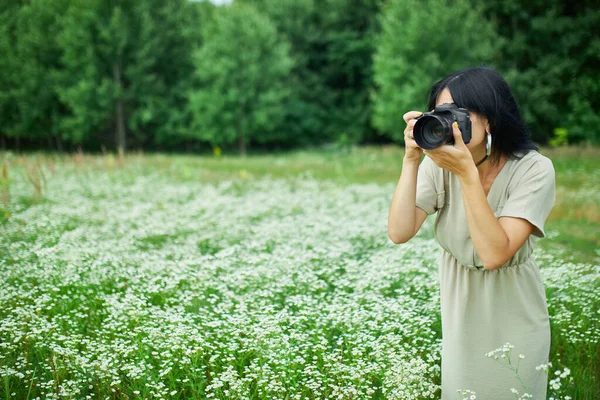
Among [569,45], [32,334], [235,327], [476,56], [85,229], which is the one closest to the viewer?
[32,334]

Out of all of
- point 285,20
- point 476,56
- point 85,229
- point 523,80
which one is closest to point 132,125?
point 285,20

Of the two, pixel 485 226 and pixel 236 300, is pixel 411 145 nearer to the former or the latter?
pixel 485 226

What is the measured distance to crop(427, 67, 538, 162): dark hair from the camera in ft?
6.77

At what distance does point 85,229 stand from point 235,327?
11.5ft

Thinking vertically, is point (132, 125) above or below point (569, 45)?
below

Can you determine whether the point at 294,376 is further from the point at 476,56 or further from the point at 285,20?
the point at 285,20

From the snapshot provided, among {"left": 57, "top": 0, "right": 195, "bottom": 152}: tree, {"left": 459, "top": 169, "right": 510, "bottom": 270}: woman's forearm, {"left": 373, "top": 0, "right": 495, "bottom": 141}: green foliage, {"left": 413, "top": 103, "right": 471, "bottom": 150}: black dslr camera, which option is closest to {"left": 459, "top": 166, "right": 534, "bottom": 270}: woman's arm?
{"left": 459, "top": 169, "right": 510, "bottom": 270}: woman's forearm

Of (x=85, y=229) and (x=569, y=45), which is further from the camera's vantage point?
(x=569, y=45)

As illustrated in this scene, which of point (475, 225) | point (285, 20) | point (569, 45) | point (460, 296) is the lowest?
point (460, 296)

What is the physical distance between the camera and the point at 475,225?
1969 millimetres

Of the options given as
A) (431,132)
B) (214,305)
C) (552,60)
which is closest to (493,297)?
(431,132)

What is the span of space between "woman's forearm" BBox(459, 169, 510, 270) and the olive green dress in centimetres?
12

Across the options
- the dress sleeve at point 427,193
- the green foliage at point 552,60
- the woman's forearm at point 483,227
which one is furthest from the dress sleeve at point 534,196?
the green foliage at point 552,60

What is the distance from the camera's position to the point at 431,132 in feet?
6.89
